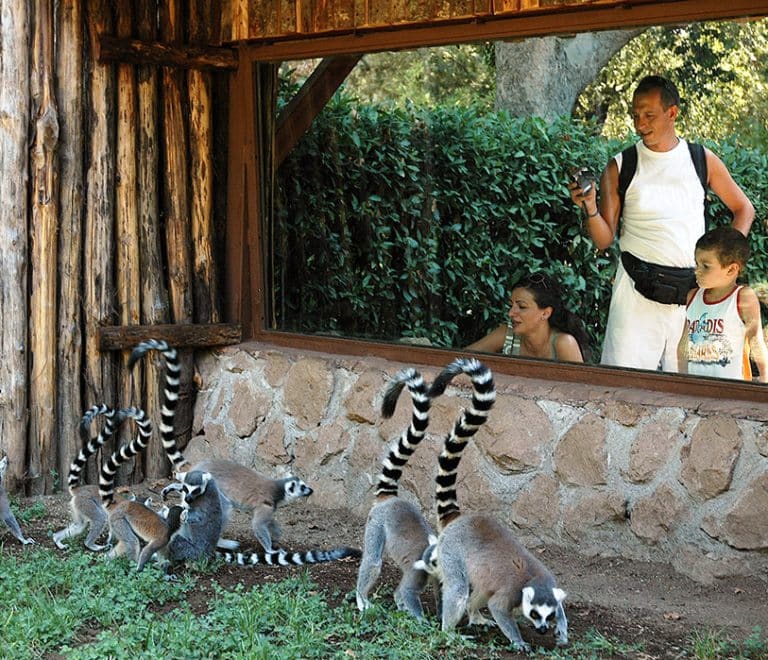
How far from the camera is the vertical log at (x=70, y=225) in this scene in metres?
7.75

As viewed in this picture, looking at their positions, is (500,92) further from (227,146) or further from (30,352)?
(30,352)

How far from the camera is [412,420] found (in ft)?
18.6

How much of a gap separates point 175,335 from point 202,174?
117cm

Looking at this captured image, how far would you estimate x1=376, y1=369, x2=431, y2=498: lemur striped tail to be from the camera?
5.45 meters

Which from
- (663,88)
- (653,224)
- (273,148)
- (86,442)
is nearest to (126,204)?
(273,148)

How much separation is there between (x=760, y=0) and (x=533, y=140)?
4.61 ft

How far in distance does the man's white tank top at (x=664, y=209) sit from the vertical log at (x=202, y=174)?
10.9 ft

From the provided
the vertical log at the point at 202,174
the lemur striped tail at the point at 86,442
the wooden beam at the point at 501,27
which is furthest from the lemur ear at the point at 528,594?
the vertical log at the point at 202,174

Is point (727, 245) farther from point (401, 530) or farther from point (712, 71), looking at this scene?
point (401, 530)

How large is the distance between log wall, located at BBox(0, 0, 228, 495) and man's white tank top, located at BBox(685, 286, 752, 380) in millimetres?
3751

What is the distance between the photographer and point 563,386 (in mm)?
6574

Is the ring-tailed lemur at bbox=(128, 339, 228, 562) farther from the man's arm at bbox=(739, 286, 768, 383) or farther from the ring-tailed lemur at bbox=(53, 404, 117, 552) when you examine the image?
the man's arm at bbox=(739, 286, 768, 383)

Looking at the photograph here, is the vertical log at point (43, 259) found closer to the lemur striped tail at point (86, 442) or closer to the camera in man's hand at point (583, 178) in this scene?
the lemur striped tail at point (86, 442)

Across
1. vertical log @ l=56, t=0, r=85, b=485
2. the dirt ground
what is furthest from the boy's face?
vertical log @ l=56, t=0, r=85, b=485
